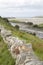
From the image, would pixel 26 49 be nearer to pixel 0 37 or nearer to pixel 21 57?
pixel 21 57

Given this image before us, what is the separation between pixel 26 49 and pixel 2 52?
15.4ft

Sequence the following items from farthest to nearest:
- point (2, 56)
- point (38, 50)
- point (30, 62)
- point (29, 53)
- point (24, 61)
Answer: point (38, 50) < point (2, 56) < point (29, 53) < point (24, 61) < point (30, 62)

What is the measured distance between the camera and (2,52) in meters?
18.0

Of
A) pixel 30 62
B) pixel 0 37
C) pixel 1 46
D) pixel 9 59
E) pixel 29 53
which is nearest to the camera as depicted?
pixel 30 62

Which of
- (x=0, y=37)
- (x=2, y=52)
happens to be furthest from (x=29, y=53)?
(x=0, y=37)

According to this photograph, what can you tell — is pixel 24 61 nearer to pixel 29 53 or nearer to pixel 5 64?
pixel 29 53

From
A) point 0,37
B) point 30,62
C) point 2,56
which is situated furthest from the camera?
point 0,37

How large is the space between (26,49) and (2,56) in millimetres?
3564

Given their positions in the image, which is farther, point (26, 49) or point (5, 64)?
point (5, 64)

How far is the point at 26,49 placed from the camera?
13602 millimetres

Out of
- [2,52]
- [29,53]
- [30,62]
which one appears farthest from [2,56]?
[30,62]

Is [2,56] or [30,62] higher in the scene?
[30,62]

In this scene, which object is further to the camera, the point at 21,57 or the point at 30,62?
the point at 21,57

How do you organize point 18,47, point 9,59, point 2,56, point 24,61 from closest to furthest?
point 24,61
point 18,47
point 9,59
point 2,56
